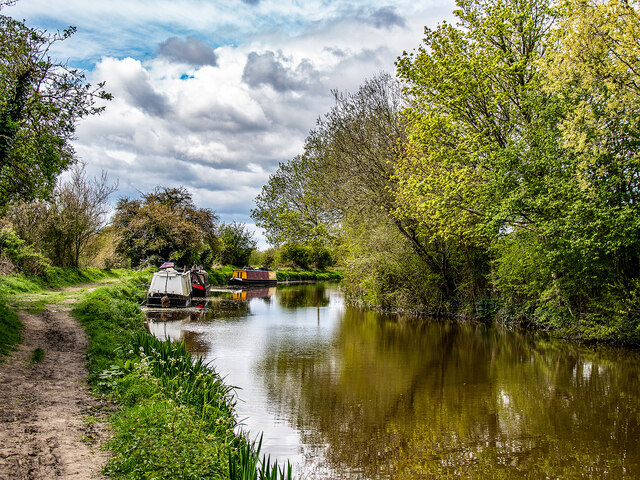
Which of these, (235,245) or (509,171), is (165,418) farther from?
(235,245)

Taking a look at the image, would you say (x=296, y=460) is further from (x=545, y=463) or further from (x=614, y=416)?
(x=614, y=416)

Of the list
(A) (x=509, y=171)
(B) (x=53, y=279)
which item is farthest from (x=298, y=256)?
(A) (x=509, y=171)

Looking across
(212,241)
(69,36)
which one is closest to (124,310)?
(69,36)

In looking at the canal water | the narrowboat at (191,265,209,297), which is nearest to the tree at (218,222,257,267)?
the narrowboat at (191,265,209,297)

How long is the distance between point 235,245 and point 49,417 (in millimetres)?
47730

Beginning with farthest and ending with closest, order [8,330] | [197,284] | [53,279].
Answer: [197,284], [53,279], [8,330]

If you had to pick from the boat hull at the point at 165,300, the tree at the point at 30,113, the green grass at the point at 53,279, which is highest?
the tree at the point at 30,113

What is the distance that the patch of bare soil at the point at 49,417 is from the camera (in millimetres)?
3848

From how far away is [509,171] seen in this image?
13.0 metres

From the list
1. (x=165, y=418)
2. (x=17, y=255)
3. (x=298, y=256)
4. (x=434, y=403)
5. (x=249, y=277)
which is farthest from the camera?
(x=298, y=256)

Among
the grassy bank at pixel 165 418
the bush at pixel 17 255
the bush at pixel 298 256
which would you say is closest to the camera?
the grassy bank at pixel 165 418

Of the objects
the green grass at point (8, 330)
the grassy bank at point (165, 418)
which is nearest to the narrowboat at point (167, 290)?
the green grass at point (8, 330)

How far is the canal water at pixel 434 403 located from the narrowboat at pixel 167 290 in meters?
7.53

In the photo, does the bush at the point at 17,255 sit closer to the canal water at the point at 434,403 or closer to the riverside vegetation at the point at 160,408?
the riverside vegetation at the point at 160,408
